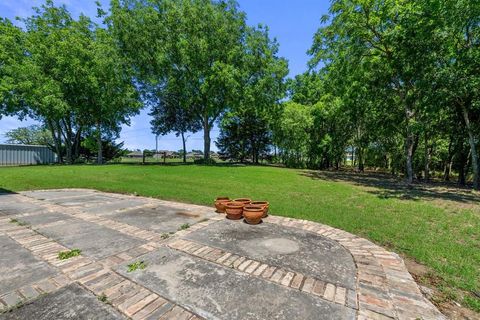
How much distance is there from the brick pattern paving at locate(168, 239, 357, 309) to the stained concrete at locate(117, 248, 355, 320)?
0.09 metres

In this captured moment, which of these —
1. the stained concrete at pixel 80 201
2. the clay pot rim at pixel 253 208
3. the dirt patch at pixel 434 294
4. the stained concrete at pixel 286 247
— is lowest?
the dirt patch at pixel 434 294

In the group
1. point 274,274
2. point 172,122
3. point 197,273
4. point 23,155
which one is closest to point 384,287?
point 274,274

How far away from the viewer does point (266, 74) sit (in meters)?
19.8

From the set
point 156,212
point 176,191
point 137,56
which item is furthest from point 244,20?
point 156,212

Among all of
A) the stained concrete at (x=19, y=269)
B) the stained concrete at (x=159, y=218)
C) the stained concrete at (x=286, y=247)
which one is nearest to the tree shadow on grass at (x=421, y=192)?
the stained concrete at (x=286, y=247)

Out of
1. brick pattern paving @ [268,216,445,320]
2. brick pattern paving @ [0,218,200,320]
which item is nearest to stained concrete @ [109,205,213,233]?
brick pattern paving @ [0,218,200,320]

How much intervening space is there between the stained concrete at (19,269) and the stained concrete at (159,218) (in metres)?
1.56

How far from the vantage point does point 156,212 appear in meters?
5.29

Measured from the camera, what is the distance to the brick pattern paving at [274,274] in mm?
2285

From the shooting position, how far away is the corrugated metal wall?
22359 mm

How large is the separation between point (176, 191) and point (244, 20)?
17.8 m

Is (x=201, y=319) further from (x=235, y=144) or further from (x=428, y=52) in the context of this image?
(x=235, y=144)

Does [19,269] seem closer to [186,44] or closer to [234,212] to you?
[234,212]

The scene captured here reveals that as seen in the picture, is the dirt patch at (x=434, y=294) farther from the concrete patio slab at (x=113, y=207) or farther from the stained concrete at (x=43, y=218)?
the stained concrete at (x=43, y=218)
